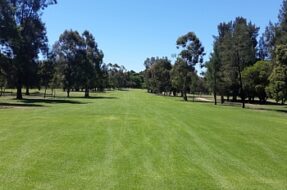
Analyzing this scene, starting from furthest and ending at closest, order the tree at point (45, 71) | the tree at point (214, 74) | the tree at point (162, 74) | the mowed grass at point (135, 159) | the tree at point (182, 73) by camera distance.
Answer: the tree at point (162, 74)
the tree at point (182, 73)
the tree at point (214, 74)
the tree at point (45, 71)
the mowed grass at point (135, 159)

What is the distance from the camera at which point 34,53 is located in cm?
7150

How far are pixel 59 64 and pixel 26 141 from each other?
261ft

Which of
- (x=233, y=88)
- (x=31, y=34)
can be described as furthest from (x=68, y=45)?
(x=233, y=88)

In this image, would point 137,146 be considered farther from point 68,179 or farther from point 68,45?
point 68,45

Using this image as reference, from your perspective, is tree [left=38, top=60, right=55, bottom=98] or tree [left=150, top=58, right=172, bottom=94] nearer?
tree [left=38, top=60, right=55, bottom=98]

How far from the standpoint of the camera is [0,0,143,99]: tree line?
54781 mm

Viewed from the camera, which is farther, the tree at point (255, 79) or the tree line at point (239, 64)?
the tree at point (255, 79)

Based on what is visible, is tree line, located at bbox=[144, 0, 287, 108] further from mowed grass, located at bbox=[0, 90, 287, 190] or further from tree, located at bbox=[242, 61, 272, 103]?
mowed grass, located at bbox=[0, 90, 287, 190]

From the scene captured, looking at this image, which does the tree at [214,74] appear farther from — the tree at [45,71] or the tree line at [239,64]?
the tree at [45,71]

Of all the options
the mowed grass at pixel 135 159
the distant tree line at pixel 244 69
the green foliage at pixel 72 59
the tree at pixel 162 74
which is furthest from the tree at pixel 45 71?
the tree at pixel 162 74

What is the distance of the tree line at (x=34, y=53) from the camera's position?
54.8 metres

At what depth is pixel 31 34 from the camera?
235ft

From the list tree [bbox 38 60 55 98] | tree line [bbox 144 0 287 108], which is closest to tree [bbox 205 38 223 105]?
tree line [bbox 144 0 287 108]

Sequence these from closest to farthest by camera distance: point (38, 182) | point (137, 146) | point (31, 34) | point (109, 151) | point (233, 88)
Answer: point (38, 182)
point (109, 151)
point (137, 146)
point (31, 34)
point (233, 88)
